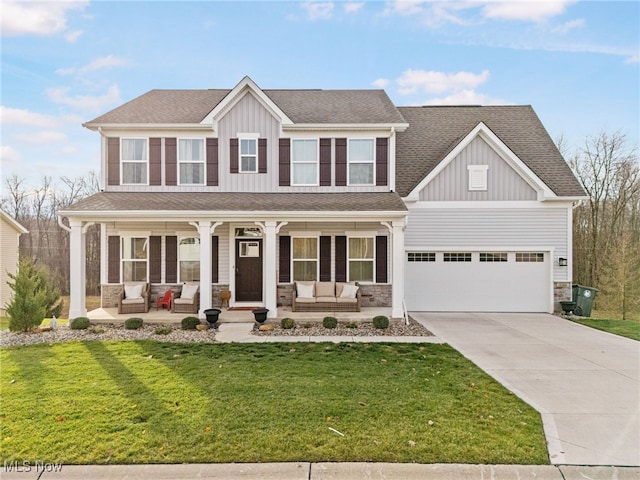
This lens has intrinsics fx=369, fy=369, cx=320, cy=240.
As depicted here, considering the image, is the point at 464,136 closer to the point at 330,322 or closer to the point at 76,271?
the point at 330,322

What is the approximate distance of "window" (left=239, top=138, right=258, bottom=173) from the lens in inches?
479

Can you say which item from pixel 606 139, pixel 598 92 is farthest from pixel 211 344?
pixel 606 139

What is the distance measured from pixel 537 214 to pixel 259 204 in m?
9.67

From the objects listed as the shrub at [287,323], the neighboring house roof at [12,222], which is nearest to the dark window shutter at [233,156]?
the shrub at [287,323]

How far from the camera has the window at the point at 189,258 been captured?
40.3 ft

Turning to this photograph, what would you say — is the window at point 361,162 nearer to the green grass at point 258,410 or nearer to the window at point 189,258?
the window at point 189,258

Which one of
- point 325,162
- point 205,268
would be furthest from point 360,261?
point 205,268

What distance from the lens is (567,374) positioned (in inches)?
259

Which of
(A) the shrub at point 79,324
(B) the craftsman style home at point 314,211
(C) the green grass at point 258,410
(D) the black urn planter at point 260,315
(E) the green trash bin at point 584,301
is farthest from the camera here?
(E) the green trash bin at point 584,301

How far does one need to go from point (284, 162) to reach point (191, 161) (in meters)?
3.08

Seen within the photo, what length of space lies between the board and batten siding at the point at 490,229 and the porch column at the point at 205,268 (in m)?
6.76

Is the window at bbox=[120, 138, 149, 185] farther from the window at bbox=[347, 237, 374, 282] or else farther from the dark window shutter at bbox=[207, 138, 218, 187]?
the window at bbox=[347, 237, 374, 282]

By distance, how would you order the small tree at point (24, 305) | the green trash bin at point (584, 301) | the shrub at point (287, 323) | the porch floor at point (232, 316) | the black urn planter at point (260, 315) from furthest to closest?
the green trash bin at point (584, 301) → the porch floor at point (232, 316) → the black urn planter at point (260, 315) → the shrub at point (287, 323) → the small tree at point (24, 305)

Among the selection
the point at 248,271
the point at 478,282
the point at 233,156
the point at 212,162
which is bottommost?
the point at 478,282
